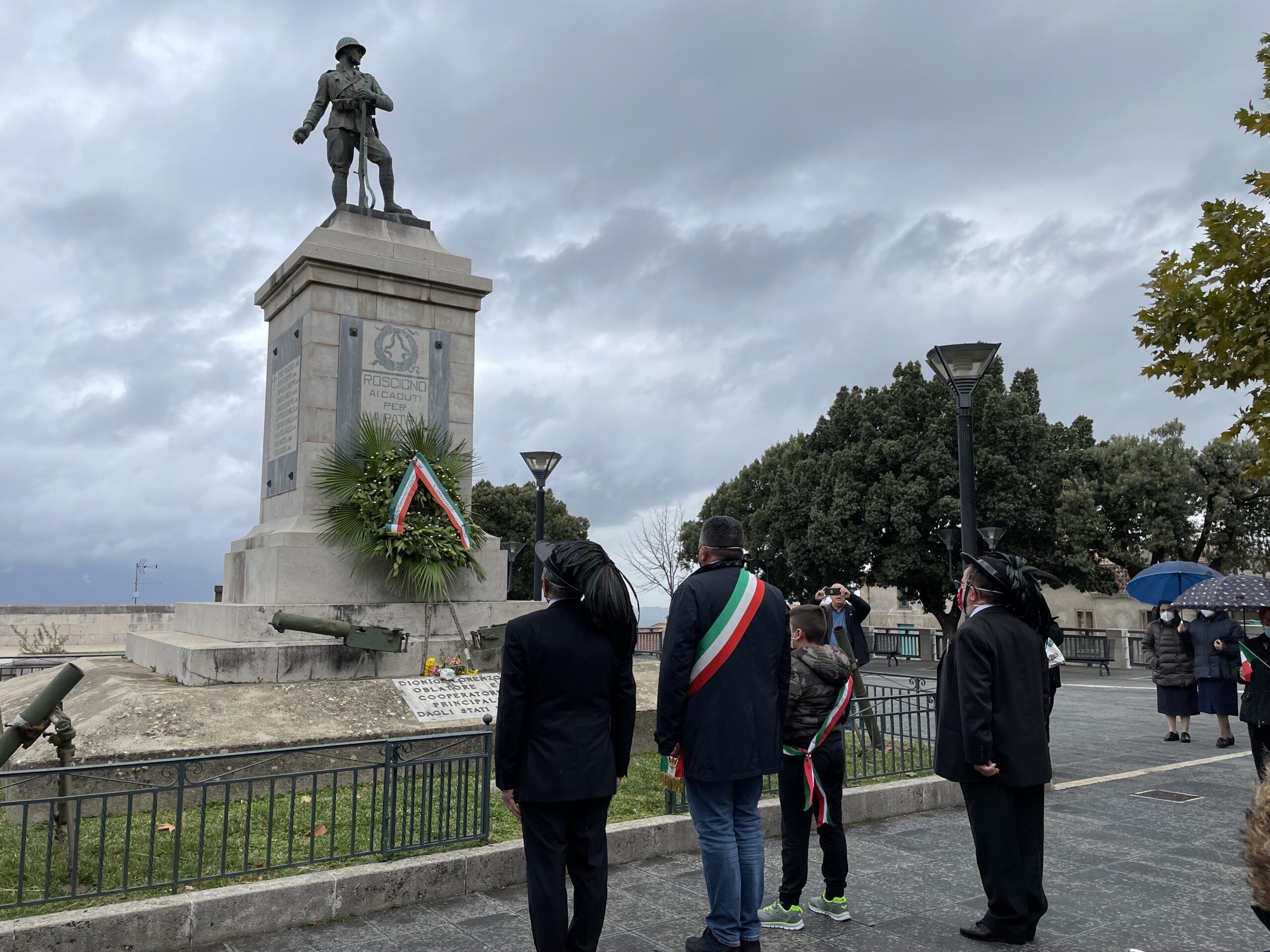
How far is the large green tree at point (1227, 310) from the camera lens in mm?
10031

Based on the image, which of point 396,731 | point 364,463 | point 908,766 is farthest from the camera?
point 364,463

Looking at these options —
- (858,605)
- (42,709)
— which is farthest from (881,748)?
(42,709)

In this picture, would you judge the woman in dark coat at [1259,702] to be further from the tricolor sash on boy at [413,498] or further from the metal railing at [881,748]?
the tricolor sash on boy at [413,498]

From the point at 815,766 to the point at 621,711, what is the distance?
1409 mm

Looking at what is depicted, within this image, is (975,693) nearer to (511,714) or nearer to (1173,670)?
(511,714)

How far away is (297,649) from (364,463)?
2222mm

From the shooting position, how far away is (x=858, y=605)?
9.09 meters

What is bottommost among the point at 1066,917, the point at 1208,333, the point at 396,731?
the point at 1066,917

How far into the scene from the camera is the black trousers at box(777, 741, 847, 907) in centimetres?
494

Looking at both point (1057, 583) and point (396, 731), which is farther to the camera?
point (396, 731)

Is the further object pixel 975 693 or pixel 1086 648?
pixel 1086 648

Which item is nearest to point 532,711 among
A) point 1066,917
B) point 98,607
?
point 1066,917

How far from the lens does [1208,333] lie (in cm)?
1057

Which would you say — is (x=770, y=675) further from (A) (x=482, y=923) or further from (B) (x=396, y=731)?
(B) (x=396, y=731)
